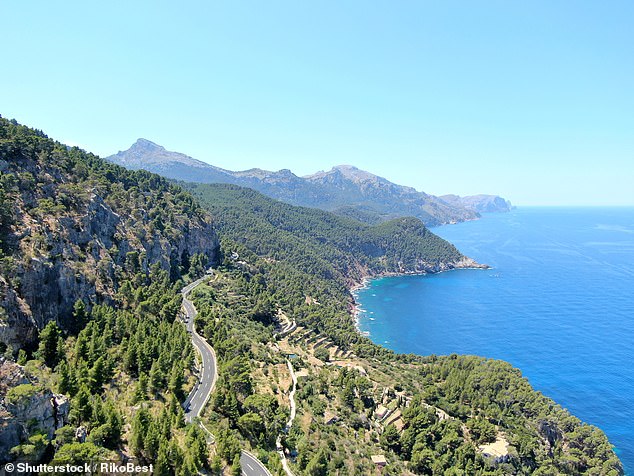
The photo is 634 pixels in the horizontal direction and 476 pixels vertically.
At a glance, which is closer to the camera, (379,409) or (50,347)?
(50,347)

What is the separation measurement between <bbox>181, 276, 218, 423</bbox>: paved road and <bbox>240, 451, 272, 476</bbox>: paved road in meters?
11.3

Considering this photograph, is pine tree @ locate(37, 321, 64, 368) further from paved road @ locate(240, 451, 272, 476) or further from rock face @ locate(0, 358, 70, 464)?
paved road @ locate(240, 451, 272, 476)

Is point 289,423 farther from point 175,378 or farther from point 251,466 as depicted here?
point 175,378

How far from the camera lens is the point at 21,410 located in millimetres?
38969

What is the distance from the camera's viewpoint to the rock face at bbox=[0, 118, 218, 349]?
64625mm

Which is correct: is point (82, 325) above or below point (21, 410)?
below

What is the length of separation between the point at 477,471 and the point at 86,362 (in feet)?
256

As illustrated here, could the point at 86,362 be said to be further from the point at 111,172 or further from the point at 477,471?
the point at 111,172

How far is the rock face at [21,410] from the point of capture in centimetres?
3778

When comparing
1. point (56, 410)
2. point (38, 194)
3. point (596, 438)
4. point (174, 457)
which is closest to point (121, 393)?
point (56, 410)

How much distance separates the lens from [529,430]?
92750 mm

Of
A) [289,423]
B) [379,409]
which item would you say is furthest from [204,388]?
[379,409]

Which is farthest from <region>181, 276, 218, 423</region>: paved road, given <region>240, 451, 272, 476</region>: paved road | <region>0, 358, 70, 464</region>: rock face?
<region>0, 358, 70, 464</region>: rock face

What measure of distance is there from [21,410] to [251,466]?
30339mm
